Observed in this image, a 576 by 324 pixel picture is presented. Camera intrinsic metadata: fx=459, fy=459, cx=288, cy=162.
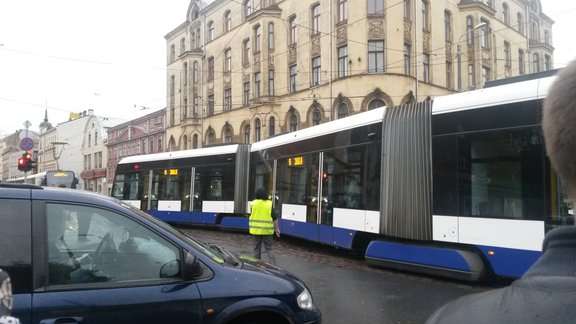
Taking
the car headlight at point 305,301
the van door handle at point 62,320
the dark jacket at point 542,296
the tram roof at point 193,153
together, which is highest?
the tram roof at point 193,153

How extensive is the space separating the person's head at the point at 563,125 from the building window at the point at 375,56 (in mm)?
27446

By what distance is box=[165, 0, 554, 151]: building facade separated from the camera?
27.7 m

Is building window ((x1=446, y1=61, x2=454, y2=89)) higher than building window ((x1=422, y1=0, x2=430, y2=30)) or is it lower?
lower

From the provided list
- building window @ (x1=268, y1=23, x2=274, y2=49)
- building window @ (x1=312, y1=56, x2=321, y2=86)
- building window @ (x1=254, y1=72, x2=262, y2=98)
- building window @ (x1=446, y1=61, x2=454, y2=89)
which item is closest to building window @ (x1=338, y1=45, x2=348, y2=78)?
building window @ (x1=312, y1=56, x2=321, y2=86)

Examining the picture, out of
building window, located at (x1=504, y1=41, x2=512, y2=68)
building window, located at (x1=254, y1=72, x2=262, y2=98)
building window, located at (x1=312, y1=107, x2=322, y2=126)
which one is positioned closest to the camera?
building window, located at (x1=312, y1=107, x2=322, y2=126)

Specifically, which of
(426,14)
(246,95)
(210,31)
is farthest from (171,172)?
(210,31)

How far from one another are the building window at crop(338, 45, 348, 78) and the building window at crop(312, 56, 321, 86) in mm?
2020

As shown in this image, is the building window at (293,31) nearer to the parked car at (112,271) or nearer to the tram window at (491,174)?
the tram window at (491,174)

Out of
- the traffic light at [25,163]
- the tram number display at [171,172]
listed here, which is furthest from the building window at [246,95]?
the traffic light at [25,163]

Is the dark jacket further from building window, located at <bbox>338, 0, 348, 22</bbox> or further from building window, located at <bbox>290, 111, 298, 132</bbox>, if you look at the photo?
building window, located at <bbox>290, 111, 298, 132</bbox>

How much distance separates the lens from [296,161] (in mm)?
12289

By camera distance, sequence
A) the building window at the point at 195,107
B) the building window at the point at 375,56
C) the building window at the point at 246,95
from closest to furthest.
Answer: the building window at the point at 375,56 < the building window at the point at 246,95 < the building window at the point at 195,107

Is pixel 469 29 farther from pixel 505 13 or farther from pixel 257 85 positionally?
pixel 257 85

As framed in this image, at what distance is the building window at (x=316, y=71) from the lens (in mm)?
30759
